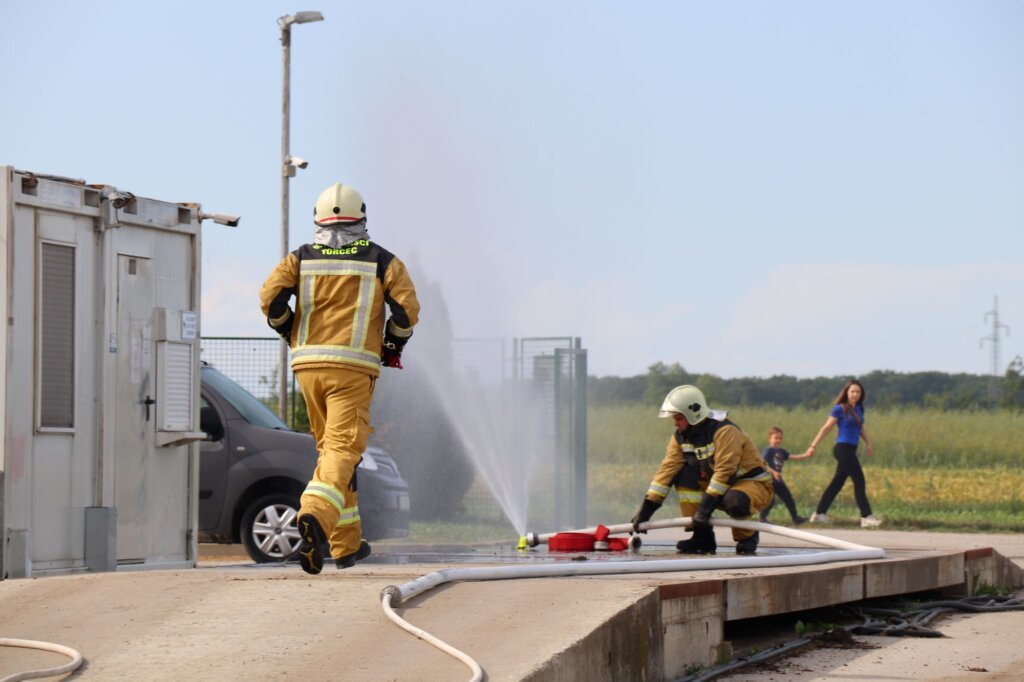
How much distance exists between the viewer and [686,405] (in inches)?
438

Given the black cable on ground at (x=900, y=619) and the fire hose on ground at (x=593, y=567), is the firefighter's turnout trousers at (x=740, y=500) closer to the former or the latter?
the fire hose on ground at (x=593, y=567)

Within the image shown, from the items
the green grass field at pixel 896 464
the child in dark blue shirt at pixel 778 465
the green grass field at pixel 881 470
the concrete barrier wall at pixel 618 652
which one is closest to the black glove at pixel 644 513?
the concrete barrier wall at pixel 618 652

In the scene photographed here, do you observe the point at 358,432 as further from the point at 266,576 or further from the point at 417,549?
the point at 417,549

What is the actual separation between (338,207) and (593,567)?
2.44 meters

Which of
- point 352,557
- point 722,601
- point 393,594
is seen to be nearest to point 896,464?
point 722,601

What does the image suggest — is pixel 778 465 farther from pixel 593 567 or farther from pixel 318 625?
pixel 318 625

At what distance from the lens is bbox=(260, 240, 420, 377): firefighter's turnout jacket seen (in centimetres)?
840

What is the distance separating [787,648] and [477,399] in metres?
10.3

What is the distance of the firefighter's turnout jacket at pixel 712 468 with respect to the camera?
35.9ft

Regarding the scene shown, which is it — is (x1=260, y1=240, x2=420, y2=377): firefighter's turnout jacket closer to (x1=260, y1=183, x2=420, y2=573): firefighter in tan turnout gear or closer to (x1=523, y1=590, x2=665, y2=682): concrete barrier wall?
(x1=260, y1=183, x2=420, y2=573): firefighter in tan turnout gear

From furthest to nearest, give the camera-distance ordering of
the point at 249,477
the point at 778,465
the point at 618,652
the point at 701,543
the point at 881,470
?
the point at 881,470, the point at 778,465, the point at 249,477, the point at 701,543, the point at 618,652

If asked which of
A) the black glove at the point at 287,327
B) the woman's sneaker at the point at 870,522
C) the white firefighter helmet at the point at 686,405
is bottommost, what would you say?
the woman's sneaker at the point at 870,522

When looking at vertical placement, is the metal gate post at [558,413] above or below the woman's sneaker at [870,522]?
above

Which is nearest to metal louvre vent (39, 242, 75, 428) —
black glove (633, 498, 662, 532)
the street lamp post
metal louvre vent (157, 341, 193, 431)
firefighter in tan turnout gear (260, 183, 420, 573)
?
metal louvre vent (157, 341, 193, 431)
